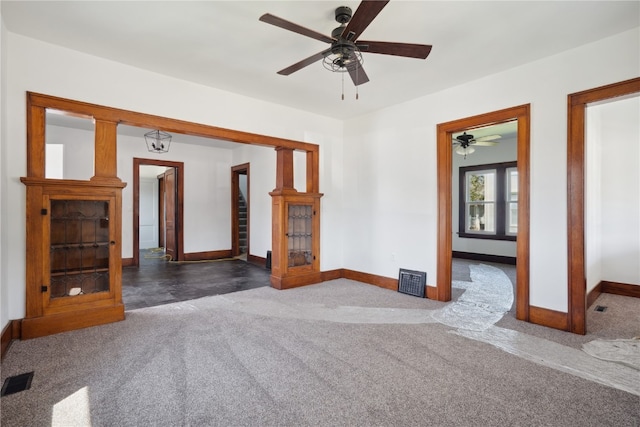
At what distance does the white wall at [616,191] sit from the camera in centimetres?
440

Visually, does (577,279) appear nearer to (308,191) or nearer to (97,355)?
(308,191)

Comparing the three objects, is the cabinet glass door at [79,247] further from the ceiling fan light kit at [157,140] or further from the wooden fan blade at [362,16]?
the ceiling fan light kit at [157,140]

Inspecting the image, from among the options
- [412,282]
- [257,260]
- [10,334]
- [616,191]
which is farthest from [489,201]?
[10,334]

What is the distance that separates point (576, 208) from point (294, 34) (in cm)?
317

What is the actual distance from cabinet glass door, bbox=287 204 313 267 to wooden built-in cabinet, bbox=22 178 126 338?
7.72ft

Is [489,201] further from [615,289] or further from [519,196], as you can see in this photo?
[519,196]

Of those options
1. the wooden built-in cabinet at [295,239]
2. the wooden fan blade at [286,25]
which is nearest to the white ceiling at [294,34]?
the wooden fan blade at [286,25]

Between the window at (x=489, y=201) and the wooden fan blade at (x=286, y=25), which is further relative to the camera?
the window at (x=489, y=201)

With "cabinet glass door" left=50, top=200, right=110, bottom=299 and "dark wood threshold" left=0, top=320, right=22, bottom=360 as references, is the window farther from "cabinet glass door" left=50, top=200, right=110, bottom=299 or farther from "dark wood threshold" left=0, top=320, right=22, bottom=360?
"dark wood threshold" left=0, top=320, right=22, bottom=360

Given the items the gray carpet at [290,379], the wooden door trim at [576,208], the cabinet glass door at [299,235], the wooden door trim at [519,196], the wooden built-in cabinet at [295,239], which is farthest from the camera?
the cabinet glass door at [299,235]

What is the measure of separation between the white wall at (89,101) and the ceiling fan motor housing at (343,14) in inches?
87.9

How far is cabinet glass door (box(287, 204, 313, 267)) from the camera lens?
16.6 feet

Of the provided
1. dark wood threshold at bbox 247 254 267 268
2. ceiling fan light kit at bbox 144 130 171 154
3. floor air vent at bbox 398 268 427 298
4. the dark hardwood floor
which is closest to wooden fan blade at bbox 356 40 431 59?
floor air vent at bbox 398 268 427 298

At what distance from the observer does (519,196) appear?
3.49 meters
